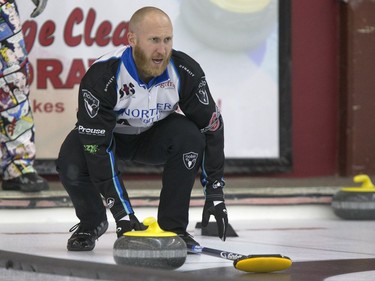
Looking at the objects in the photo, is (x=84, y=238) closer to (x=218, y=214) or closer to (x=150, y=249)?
(x=218, y=214)

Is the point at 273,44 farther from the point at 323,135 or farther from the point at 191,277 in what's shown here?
the point at 191,277

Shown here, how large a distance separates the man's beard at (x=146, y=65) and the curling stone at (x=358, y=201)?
6.24 ft

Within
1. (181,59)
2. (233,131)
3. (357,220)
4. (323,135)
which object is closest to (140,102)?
(181,59)

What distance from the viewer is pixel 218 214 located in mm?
3615

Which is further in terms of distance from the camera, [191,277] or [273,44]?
[273,44]

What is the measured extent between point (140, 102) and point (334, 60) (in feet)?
10.2

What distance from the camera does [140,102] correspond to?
3.64 meters

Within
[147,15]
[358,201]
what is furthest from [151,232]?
[358,201]

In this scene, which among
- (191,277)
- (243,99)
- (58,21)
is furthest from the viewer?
(243,99)

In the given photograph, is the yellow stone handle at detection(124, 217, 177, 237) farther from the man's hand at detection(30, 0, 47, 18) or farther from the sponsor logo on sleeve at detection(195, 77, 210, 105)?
the man's hand at detection(30, 0, 47, 18)

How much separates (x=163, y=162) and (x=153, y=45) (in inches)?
17.6

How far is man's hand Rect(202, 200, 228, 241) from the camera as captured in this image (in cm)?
360

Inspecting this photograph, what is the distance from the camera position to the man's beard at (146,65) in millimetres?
3580

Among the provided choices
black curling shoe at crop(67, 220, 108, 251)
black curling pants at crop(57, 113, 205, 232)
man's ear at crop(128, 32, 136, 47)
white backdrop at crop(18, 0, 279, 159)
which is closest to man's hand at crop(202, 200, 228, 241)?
black curling pants at crop(57, 113, 205, 232)
